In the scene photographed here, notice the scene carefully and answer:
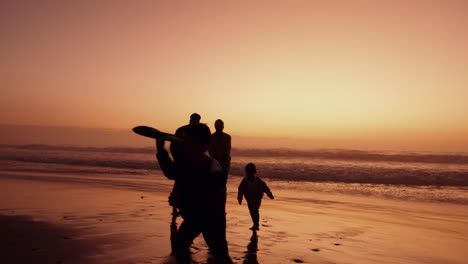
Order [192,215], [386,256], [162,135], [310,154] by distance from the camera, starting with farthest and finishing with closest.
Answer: [310,154]
[386,256]
[192,215]
[162,135]

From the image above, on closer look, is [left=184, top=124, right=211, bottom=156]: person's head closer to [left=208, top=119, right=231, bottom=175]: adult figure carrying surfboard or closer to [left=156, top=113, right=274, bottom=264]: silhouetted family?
[left=156, top=113, right=274, bottom=264]: silhouetted family


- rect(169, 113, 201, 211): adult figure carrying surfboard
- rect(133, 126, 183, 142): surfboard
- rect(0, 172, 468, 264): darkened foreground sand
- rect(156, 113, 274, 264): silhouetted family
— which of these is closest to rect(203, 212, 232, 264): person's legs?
rect(156, 113, 274, 264): silhouetted family

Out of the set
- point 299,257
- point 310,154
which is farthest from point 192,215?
point 310,154

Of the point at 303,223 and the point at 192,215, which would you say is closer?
the point at 192,215

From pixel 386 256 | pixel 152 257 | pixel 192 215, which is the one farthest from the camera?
pixel 386 256

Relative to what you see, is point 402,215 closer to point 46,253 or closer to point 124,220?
point 124,220

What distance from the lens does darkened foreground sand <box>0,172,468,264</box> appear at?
251 inches

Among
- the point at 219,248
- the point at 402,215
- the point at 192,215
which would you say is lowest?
the point at 402,215

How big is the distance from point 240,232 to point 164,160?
499 centimetres

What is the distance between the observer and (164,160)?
3594 mm

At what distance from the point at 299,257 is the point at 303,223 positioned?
317cm

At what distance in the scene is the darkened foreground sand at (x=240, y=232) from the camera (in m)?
6.37

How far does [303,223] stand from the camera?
9.48 meters

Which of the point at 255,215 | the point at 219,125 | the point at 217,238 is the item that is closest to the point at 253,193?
the point at 255,215
